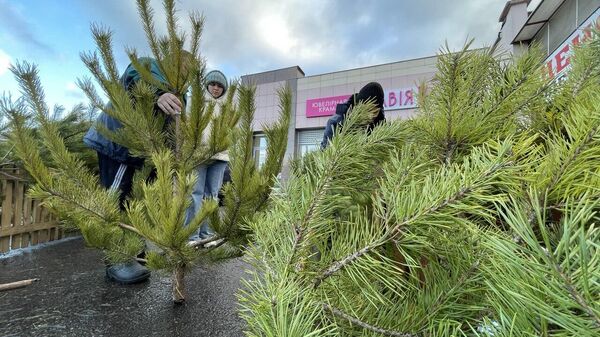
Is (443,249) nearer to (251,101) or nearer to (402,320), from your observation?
(402,320)

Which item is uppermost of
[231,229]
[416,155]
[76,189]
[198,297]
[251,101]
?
[251,101]

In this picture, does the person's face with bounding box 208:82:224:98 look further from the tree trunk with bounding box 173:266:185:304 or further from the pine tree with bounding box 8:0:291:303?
the tree trunk with bounding box 173:266:185:304

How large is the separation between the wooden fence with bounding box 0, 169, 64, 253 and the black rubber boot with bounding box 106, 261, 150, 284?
1.49 meters

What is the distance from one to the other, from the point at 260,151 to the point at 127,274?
51.3 inches

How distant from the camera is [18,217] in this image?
3037 mm

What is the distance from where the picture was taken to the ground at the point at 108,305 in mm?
1354

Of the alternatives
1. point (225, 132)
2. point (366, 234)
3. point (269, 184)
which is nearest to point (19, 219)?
point (225, 132)

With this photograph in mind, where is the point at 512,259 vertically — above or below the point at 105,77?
below

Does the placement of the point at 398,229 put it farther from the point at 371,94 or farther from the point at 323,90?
the point at 323,90

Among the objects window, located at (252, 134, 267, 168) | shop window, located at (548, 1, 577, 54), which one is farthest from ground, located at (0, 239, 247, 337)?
shop window, located at (548, 1, 577, 54)

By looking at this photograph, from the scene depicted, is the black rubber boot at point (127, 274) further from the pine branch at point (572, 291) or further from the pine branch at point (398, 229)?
the pine branch at point (572, 291)

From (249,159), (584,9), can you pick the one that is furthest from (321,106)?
(249,159)

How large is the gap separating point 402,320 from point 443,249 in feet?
0.33

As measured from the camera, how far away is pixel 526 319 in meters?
0.26
